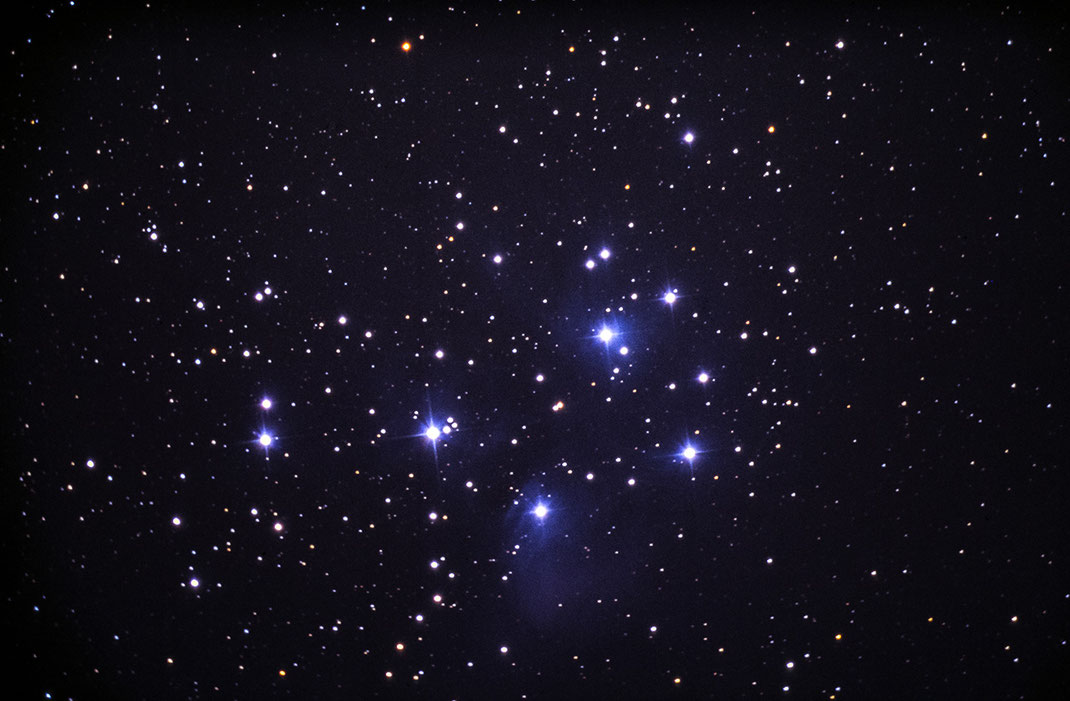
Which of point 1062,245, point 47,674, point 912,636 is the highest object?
point 1062,245

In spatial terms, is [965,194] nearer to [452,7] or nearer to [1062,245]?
[1062,245]

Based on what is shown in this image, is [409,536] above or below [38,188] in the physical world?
below

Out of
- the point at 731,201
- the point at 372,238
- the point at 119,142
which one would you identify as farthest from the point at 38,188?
the point at 731,201

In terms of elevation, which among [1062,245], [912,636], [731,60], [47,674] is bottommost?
[912,636]

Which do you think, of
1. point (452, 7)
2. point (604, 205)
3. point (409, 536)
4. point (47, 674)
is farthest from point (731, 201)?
point (47, 674)

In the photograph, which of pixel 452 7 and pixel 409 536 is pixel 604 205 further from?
pixel 409 536

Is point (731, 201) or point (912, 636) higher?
point (731, 201)
